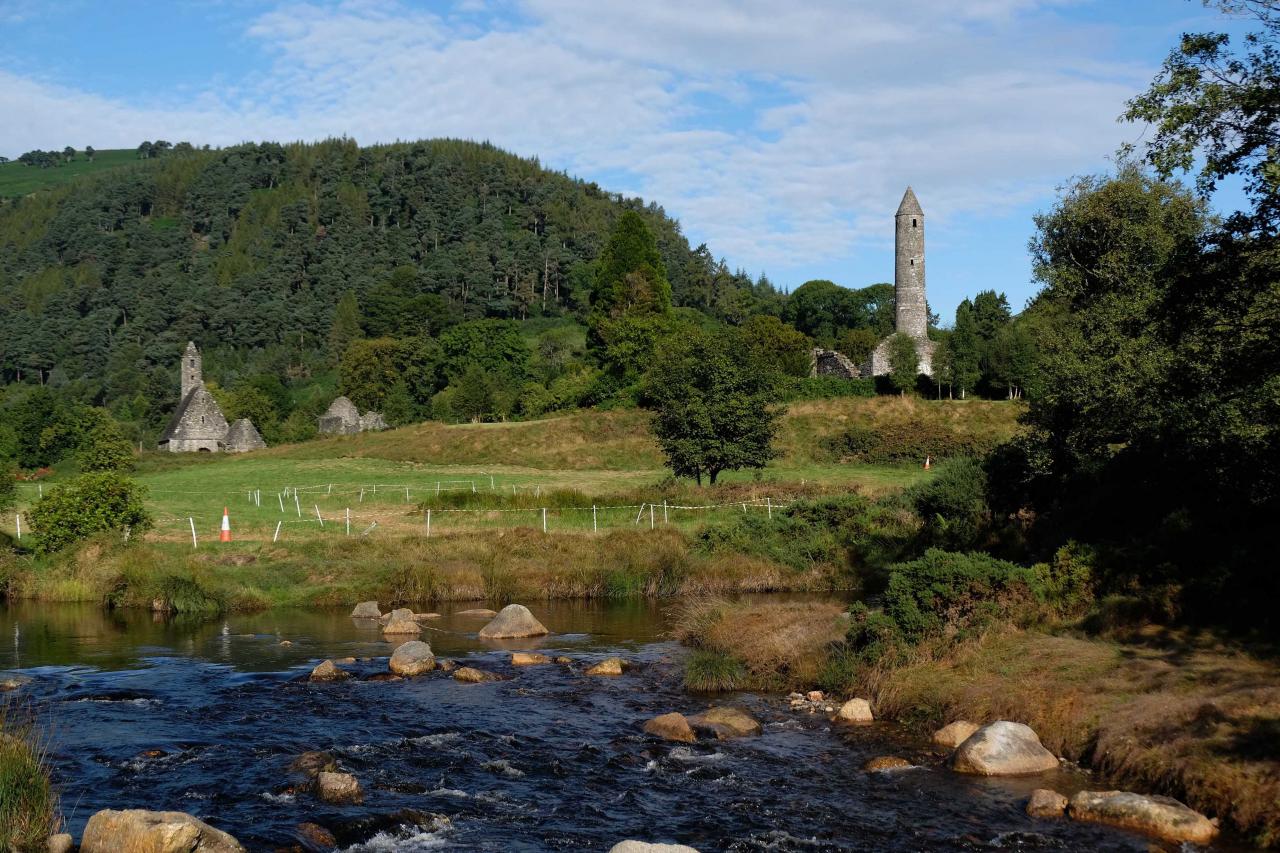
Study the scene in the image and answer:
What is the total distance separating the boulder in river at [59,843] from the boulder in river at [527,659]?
12.9m

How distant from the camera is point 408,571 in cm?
3475

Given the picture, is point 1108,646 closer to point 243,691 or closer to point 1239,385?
point 1239,385

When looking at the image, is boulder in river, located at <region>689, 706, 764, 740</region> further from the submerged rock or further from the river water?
the submerged rock

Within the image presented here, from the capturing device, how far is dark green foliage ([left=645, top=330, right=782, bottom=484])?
164 feet

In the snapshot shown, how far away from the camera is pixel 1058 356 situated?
33062 mm

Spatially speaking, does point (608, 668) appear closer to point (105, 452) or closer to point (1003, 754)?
point (1003, 754)

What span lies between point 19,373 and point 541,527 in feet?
593

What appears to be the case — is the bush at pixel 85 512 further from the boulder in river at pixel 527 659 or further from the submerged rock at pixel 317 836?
the submerged rock at pixel 317 836

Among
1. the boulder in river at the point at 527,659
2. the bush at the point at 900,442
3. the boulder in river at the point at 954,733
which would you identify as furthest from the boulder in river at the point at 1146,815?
the bush at the point at 900,442

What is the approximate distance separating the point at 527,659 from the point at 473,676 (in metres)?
2.14

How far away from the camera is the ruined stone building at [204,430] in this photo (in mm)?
113500

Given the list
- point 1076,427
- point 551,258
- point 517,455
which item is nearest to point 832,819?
point 1076,427

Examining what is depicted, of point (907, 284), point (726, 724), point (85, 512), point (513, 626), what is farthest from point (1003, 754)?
point (907, 284)

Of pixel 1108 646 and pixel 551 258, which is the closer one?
pixel 1108 646
